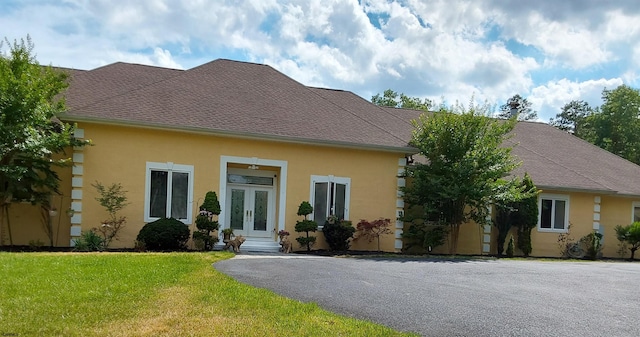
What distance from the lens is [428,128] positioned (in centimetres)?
1742

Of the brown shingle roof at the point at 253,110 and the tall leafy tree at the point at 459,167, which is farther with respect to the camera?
the tall leafy tree at the point at 459,167

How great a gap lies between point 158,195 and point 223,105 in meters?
3.58

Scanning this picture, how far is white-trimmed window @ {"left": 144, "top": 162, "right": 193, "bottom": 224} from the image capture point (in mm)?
15328

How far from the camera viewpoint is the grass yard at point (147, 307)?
5.58 metres

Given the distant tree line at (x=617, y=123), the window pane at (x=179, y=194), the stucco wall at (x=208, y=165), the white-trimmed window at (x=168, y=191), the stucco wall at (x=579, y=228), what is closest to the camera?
the stucco wall at (x=208, y=165)

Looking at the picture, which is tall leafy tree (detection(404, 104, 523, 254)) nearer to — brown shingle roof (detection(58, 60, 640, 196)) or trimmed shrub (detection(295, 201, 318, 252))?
brown shingle roof (detection(58, 60, 640, 196))

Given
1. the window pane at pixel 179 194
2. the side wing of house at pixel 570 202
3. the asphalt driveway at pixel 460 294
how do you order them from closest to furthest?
the asphalt driveway at pixel 460 294, the window pane at pixel 179 194, the side wing of house at pixel 570 202

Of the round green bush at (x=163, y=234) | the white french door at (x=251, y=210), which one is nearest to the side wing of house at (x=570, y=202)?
the white french door at (x=251, y=210)

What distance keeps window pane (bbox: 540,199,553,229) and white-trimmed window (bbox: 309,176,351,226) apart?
8.40 metres

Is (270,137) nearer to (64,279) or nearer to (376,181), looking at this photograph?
(376,181)

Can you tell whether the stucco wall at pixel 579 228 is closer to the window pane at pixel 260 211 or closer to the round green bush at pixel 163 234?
the window pane at pixel 260 211

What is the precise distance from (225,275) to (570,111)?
5322 cm

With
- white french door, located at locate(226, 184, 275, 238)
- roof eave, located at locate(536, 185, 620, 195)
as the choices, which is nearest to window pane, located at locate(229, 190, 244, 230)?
white french door, located at locate(226, 184, 275, 238)

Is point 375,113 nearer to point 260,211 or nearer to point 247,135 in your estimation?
point 260,211
